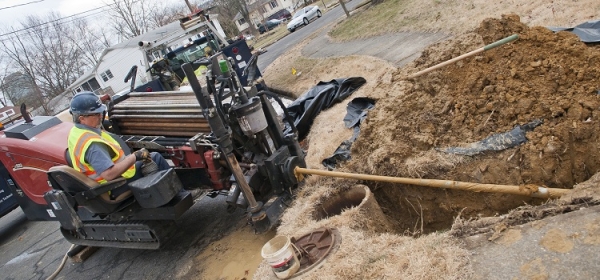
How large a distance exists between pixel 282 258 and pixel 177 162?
2300 millimetres

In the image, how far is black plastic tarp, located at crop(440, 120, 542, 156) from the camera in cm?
394

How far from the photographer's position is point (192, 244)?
533 centimetres

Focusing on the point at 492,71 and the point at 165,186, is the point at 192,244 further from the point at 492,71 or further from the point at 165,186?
the point at 492,71

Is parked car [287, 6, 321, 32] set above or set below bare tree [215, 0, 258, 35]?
below

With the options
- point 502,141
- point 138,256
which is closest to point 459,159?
point 502,141

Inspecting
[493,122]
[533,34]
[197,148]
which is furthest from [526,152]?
[197,148]

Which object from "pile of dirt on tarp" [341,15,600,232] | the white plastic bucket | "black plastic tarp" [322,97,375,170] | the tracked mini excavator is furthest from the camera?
"black plastic tarp" [322,97,375,170]

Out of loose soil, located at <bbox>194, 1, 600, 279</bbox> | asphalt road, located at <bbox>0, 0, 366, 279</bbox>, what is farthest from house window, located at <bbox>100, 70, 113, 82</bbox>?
loose soil, located at <bbox>194, 1, 600, 279</bbox>

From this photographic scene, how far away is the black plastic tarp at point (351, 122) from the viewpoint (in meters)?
5.26

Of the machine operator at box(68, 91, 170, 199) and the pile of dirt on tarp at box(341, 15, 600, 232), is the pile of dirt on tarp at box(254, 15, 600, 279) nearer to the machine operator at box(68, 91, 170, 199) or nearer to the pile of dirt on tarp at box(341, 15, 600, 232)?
the pile of dirt on tarp at box(341, 15, 600, 232)

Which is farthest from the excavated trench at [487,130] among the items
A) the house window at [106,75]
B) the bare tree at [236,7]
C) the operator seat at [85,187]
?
the bare tree at [236,7]

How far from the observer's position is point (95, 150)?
13.5 feet

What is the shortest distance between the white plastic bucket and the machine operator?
1754mm

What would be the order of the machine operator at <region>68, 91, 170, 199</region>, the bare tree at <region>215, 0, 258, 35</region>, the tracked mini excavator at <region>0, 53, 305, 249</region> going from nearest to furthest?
1. the machine operator at <region>68, 91, 170, 199</region>
2. the tracked mini excavator at <region>0, 53, 305, 249</region>
3. the bare tree at <region>215, 0, 258, 35</region>
